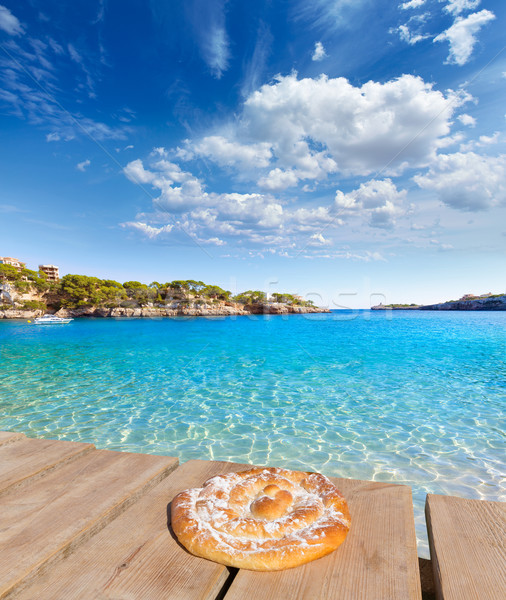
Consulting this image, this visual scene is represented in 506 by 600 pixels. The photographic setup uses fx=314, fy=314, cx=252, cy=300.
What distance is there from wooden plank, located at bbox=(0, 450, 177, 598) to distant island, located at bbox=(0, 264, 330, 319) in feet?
299

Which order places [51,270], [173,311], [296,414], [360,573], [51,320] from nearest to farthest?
1. [360,573]
2. [296,414]
3. [51,320]
4. [173,311]
5. [51,270]

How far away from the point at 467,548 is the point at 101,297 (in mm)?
99001

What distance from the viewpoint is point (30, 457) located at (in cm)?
259

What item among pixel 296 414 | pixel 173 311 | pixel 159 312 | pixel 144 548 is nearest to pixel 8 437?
pixel 144 548

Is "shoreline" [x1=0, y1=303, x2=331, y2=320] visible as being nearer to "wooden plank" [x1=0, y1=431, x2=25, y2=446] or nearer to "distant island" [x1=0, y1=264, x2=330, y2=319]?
"distant island" [x1=0, y1=264, x2=330, y2=319]

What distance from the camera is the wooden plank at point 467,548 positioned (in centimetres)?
131

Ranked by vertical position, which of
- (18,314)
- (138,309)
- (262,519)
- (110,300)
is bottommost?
(18,314)

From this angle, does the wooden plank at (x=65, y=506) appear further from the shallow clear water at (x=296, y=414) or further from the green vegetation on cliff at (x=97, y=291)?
the green vegetation on cliff at (x=97, y=291)

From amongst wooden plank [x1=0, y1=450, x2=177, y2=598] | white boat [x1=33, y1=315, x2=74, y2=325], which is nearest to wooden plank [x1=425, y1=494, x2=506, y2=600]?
wooden plank [x1=0, y1=450, x2=177, y2=598]

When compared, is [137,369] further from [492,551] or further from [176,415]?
[492,551]

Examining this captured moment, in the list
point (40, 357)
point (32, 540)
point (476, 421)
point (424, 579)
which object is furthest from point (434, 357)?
point (40, 357)

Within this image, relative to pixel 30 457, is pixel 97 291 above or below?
above

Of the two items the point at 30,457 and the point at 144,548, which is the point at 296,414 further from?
the point at 144,548

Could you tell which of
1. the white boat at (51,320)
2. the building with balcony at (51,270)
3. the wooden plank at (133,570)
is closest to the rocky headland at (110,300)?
the white boat at (51,320)
